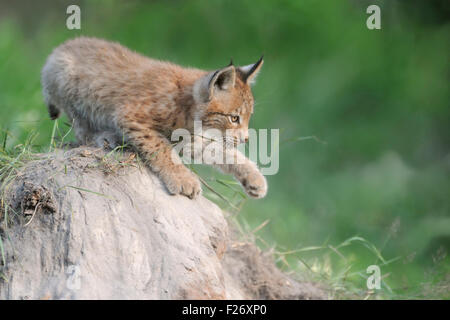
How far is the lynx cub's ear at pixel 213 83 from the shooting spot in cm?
523

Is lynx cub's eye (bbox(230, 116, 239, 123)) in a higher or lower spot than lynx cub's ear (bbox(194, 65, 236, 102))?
lower

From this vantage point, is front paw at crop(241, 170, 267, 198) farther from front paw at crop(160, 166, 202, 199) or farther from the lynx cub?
front paw at crop(160, 166, 202, 199)

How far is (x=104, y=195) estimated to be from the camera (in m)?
4.54

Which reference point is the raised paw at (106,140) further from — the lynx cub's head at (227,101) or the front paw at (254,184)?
the front paw at (254,184)

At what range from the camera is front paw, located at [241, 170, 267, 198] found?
18.5 feet

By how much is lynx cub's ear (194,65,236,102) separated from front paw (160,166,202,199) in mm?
606

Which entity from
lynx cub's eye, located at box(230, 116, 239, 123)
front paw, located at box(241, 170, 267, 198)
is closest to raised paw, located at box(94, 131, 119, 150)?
lynx cub's eye, located at box(230, 116, 239, 123)

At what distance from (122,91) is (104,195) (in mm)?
1173

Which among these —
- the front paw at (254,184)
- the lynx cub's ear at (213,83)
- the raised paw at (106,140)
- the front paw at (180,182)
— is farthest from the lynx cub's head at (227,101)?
the raised paw at (106,140)

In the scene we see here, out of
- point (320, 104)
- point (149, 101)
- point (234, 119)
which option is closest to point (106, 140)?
point (149, 101)

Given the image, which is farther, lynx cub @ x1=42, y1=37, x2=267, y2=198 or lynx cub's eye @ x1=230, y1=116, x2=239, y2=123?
lynx cub's eye @ x1=230, y1=116, x2=239, y2=123

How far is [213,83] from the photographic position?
524cm
